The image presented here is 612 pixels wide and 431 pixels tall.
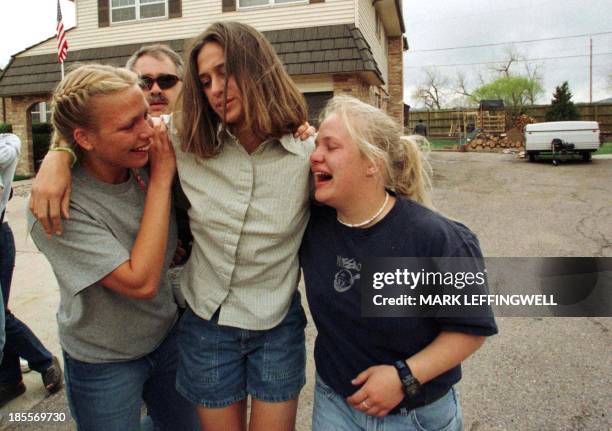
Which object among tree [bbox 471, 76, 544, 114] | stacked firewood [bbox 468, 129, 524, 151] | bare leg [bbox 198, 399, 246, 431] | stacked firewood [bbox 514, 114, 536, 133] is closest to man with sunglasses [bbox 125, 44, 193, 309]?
bare leg [bbox 198, 399, 246, 431]

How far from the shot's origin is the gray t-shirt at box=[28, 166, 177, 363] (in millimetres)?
1522

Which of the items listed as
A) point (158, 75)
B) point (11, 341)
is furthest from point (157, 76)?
point (11, 341)

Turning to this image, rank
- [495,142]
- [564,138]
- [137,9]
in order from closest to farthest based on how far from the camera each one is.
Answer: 1. [137,9]
2. [564,138]
3. [495,142]

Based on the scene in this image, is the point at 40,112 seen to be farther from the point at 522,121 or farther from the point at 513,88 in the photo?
the point at 513,88

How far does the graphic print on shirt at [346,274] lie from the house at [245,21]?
9976 mm

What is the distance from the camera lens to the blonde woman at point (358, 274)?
145 centimetres

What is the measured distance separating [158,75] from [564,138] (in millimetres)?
15762

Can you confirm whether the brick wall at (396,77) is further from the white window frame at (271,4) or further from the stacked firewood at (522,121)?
the stacked firewood at (522,121)

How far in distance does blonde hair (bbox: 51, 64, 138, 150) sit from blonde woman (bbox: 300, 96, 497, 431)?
686mm

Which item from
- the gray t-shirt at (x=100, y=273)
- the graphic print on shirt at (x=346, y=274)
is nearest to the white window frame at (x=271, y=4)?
the gray t-shirt at (x=100, y=273)

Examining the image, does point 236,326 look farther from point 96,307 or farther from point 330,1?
point 330,1

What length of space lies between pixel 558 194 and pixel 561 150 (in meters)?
6.10

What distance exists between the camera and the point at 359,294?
1552 millimetres

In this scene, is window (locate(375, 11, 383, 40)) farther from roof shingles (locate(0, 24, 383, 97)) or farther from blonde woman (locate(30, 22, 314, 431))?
blonde woman (locate(30, 22, 314, 431))
